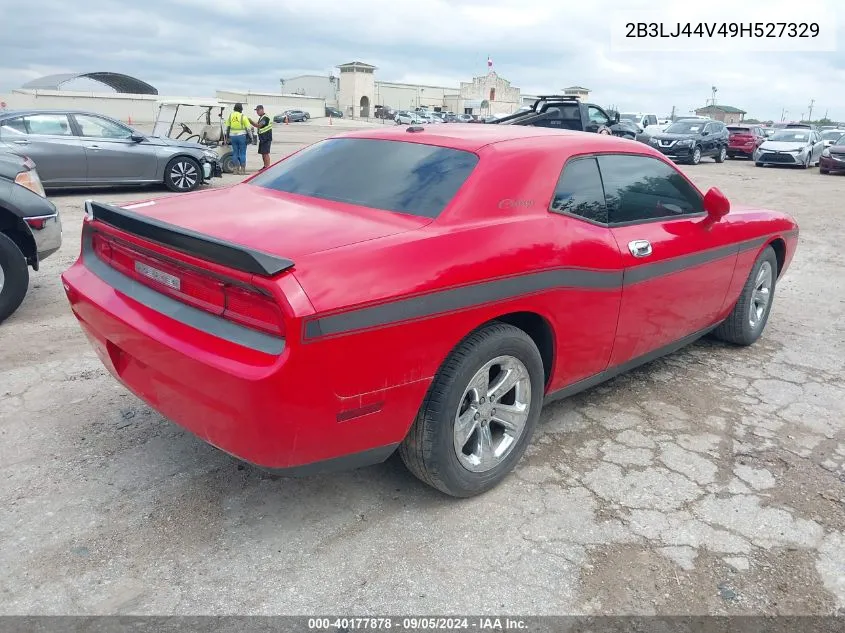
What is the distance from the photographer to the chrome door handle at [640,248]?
3.46 metres

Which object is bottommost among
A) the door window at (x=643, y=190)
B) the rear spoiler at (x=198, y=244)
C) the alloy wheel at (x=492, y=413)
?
the alloy wheel at (x=492, y=413)

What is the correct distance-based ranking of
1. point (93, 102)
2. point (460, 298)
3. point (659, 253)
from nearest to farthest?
point (460, 298), point (659, 253), point (93, 102)

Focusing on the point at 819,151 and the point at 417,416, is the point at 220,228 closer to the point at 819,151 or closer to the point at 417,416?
the point at 417,416

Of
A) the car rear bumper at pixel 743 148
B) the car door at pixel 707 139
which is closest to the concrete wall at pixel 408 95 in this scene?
the car rear bumper at pixel 743 148

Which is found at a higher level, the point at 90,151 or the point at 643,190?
the point at 643,190

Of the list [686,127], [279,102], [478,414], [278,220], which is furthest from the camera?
[279,102]

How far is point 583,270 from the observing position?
125 inches

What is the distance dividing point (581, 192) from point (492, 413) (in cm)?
122

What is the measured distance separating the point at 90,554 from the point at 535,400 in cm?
194

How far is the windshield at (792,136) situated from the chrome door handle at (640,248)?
23368 mm

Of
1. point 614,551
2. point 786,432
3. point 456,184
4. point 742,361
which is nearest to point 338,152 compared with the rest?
point 456,184

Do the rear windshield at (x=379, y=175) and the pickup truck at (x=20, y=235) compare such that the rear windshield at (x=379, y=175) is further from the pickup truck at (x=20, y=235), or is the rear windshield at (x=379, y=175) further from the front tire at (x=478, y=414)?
the pickup truck at (x=20, y=235)

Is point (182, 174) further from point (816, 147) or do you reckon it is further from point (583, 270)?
point (816, 147)

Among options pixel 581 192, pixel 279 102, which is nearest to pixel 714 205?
pixel 581 192
